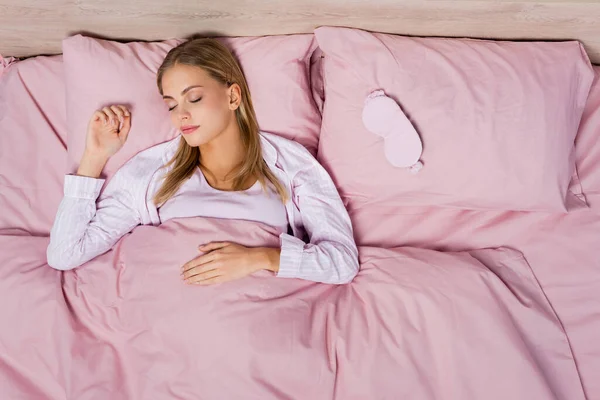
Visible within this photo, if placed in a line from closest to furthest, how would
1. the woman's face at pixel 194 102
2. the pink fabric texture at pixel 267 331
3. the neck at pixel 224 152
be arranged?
1. the pink fabric texture at pixel 267 331
2. the woman's face at pixel 194 102
3. the neck at pixel 224 152

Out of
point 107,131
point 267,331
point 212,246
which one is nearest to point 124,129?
point 107,131

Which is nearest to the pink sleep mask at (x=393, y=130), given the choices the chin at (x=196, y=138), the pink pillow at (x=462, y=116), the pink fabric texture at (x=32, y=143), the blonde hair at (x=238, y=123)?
the pink pillow at (x=462, y=116)

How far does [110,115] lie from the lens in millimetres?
1380

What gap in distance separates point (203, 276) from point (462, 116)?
2.29ft

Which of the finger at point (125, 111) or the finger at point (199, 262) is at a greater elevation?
the finger at point (125, 111)

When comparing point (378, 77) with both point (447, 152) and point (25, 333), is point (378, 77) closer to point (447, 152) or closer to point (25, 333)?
point (447, 152)

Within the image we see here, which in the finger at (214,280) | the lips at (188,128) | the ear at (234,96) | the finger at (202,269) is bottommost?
the finger at (214,280)

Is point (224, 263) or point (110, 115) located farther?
point (110, 115)

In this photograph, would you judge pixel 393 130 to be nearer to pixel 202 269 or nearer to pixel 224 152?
pixel 224 152

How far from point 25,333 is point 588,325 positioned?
1.25 metres

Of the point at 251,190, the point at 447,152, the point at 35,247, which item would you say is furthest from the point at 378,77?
the point at 35,247

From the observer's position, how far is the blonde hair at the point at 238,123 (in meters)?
1.33

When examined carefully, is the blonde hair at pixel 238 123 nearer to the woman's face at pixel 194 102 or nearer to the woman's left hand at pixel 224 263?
the woman's face at pixel 194 102

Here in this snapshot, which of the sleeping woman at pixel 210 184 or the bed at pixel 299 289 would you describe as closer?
the bed at pixel 299 289
